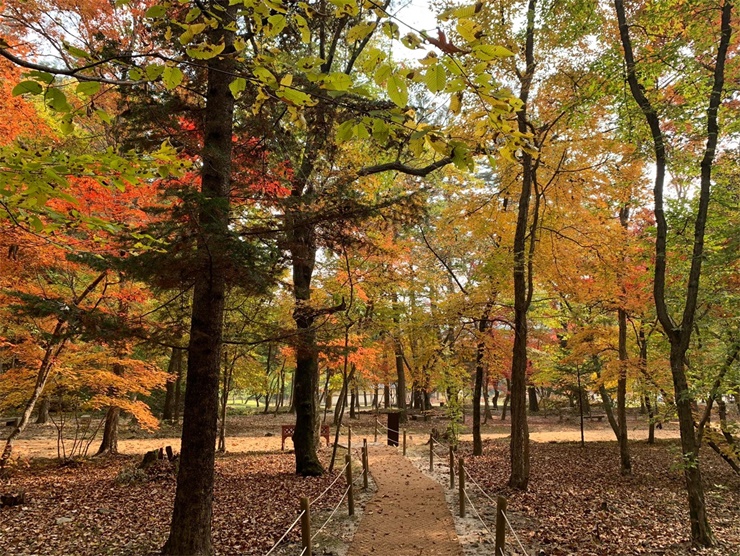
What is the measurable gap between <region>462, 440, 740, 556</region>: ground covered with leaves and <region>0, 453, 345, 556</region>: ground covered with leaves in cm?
408

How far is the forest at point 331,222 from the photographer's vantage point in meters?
2.35

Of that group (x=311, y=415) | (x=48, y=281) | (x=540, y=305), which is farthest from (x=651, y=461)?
(x=48, y=281)

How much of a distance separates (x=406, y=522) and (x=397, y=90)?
8.06m

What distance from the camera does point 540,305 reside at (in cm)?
1698

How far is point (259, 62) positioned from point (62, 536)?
8.23 metres

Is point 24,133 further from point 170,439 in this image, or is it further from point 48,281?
point 170,439

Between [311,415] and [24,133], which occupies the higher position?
[24,133]

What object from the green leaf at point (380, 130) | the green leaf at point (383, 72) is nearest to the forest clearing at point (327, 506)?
the green leaf at point (380, 130)

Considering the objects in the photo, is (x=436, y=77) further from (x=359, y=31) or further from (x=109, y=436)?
(x=109, y=436)

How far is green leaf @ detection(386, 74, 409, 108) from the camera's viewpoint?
5.08ft

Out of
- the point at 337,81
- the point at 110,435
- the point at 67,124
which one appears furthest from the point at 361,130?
the point at 110,435

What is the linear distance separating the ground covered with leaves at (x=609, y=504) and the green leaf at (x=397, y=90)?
6892mm

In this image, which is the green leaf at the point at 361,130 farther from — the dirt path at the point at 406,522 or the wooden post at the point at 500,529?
the dirt path at the point at 406,522

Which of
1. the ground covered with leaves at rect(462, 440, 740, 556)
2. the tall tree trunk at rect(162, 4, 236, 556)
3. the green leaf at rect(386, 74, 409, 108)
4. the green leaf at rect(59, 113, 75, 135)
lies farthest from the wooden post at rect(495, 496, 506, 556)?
the green leaf at rect(59, 113, 75, 135)
